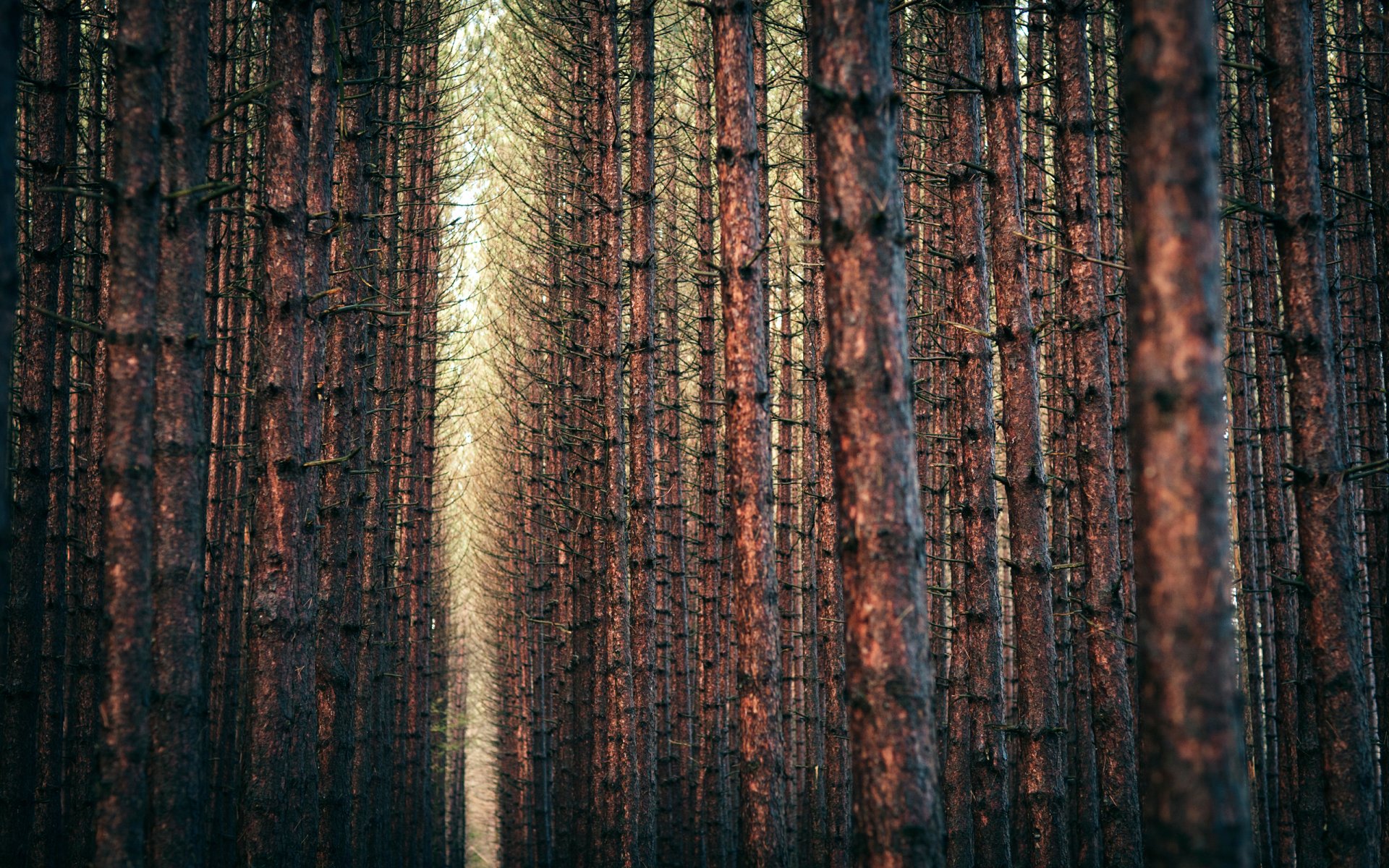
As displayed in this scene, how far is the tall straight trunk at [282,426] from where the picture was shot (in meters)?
6.55

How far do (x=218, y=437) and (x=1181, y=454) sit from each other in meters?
12.4

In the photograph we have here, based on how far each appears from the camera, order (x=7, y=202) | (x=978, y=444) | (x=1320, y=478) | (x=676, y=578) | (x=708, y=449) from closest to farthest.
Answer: (x=7, y=202)
(x=1320, y=478)
(x=978, y=444)
(x=708, y=449)
(x=676, y=578)

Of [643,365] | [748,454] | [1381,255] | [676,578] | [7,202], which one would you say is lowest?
[676,578]

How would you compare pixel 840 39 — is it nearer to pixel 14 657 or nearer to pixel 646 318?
pixel 646 318

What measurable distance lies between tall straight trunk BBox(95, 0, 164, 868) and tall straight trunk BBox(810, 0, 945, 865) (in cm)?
338

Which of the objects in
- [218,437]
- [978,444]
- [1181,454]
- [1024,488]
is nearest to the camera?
[1181,454]

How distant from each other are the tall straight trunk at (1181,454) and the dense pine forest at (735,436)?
1 cm

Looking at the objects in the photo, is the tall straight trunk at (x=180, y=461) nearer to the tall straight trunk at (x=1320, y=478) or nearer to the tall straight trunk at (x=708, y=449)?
the tall straight trunk at (x=708, y=449)

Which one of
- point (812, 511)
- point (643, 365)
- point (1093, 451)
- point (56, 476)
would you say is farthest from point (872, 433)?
point (812, 511)

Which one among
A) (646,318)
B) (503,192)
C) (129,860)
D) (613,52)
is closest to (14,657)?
(129,860)

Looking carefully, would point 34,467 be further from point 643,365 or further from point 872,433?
point 872,433

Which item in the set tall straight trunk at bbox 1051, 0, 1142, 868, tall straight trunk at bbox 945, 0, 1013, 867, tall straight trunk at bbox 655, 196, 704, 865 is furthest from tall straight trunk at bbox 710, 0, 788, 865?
tall straight trunk at bbox 655, 196, 704, 865

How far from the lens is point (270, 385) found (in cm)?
668

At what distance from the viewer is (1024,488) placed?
7008mm
